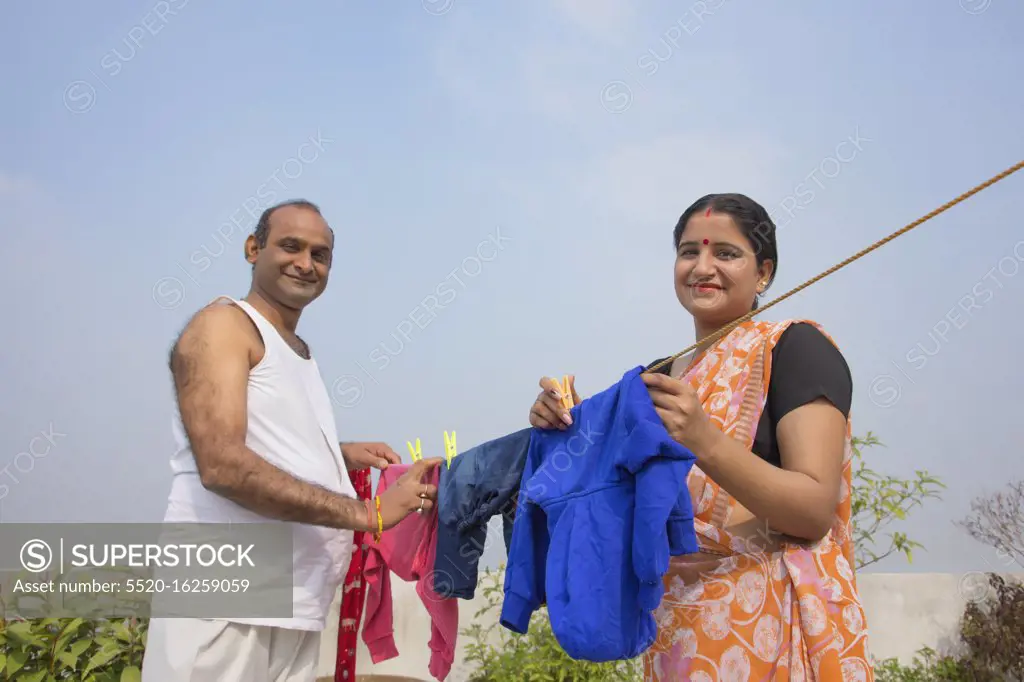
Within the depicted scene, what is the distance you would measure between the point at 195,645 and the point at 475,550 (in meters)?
0.91

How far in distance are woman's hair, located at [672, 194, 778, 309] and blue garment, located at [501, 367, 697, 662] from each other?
0.59m

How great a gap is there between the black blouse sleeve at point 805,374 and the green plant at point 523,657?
351 cm

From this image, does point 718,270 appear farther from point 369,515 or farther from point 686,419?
point 369,515

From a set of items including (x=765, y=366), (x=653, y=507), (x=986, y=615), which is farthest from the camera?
(x=986, y=615)

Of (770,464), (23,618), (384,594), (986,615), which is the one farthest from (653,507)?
(986,615)

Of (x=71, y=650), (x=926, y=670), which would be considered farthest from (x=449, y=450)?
(x=926, y=670)

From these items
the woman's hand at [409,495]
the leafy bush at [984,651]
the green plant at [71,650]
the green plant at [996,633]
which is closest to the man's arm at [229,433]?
the woman's hand at [409,495]

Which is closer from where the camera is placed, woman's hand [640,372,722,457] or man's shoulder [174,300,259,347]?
woman's hand [640,372,722,457]

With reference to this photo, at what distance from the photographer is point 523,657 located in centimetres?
546

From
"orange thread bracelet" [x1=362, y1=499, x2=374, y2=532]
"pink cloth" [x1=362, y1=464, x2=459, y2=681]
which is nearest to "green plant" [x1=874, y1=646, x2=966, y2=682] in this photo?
"pink cloth" [x1=362, y1=464, x2=459, y2=681]

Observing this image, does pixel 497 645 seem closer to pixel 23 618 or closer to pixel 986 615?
pixel 23 618

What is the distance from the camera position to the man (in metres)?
2.48

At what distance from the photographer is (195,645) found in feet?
8.12

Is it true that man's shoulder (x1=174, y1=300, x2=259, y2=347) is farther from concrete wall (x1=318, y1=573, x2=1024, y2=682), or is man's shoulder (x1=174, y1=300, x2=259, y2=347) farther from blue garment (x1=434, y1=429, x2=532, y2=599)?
concrete wall (x1=318, y1=573, x2=1024, y2=682)
